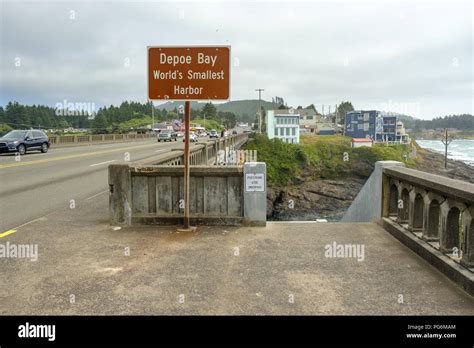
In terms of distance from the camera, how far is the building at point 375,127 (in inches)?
3957

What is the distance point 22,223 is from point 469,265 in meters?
7.62

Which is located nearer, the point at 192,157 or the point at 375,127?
the point at 192,157

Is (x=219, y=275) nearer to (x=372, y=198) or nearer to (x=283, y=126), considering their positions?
(x=372, y=198)

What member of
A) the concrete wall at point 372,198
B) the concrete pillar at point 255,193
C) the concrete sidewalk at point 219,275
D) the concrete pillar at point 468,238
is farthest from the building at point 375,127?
the concrete pillar at point 468,238

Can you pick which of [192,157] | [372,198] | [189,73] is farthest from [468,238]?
[192,157]

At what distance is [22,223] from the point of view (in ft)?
24.9

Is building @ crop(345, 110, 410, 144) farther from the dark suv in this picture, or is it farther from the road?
the road

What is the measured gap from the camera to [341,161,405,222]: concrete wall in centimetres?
682

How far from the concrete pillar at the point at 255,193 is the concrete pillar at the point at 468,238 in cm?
309

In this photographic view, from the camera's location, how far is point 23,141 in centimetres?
2491

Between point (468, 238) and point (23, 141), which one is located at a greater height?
point (23, 141)

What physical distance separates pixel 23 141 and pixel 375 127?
91.2m
